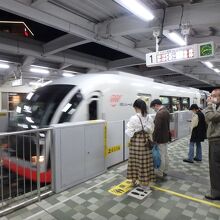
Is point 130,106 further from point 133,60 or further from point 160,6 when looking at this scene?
point 133,60

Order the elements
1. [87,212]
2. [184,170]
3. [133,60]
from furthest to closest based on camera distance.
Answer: [133,60]
[184,170]
[87,212]

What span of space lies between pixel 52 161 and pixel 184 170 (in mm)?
2980

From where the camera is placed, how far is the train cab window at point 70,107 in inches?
167

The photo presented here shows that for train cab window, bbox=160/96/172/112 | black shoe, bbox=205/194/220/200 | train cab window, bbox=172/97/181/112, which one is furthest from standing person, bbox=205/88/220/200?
train cab window, bbox=172/97/181/112

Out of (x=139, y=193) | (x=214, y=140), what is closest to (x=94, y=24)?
(x=214, y=140)

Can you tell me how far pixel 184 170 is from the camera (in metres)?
4.62

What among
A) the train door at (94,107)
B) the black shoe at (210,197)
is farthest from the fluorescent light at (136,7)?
the black shoe at (210,197)

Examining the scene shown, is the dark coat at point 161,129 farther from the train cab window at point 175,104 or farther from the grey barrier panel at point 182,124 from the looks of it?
the train cab window at point 175,104

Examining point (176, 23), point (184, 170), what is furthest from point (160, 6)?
point (184, 170)

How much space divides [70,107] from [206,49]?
3244 mm

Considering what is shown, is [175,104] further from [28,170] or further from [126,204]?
[28,170]

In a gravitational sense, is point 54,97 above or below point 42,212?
above

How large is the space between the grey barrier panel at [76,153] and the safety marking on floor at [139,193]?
0.98 metres

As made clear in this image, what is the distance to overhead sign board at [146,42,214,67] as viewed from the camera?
4.44 m
